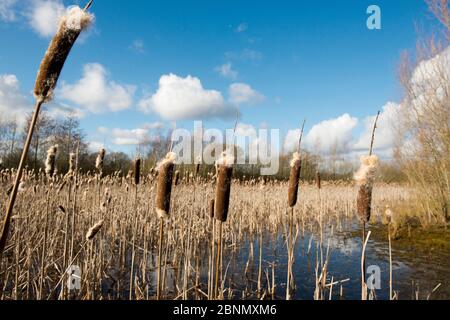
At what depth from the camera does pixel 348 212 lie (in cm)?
1447

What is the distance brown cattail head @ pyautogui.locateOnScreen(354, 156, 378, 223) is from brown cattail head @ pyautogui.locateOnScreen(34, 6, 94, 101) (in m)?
2.23


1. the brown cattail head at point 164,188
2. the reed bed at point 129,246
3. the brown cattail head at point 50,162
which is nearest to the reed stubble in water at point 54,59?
the brown cattail head at point 164,188

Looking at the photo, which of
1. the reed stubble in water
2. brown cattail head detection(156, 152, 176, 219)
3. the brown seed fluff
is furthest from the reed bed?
the reed stubble in water

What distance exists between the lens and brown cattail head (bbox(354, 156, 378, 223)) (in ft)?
7.66

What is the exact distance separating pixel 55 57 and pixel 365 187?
7.55 feet

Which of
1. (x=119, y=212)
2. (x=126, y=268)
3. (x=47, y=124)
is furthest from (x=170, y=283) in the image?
(x=47, y=124)

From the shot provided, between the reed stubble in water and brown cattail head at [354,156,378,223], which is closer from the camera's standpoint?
the reed stubble in water

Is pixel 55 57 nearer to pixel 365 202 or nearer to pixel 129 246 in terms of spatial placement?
pixel 365 202

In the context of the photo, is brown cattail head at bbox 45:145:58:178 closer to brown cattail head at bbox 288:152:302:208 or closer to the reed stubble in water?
the reed stubble in water

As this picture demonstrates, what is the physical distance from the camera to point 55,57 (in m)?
1.34

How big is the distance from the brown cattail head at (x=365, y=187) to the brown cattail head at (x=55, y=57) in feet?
7.31

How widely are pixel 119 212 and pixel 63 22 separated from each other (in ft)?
21.2

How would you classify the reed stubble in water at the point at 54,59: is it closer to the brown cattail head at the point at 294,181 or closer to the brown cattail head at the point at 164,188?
the brown cattail head at the point at 164,188

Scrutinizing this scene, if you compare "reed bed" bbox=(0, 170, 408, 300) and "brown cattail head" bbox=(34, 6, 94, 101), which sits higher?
"brown cattail head" bbox=(34, 6, 94, 101)
